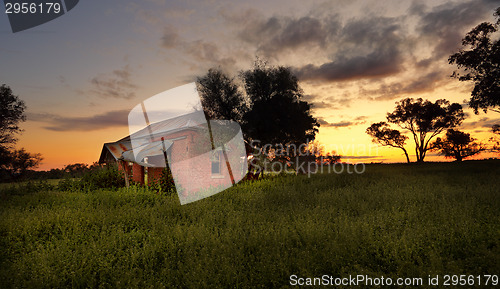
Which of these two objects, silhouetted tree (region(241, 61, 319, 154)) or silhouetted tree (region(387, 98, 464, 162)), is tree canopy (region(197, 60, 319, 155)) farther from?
silhouetted tree (region(387, 98, 464, 162))

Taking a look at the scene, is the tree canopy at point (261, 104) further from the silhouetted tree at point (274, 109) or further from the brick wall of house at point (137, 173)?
the brick wall of house at point (137, 173)

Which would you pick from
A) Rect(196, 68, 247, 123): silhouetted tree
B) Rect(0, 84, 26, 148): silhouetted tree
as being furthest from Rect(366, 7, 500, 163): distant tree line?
Rect(0, 84, 26, 148): silhouetted tree

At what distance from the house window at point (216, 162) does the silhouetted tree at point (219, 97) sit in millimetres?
6228

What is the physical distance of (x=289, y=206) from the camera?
32.2 ft

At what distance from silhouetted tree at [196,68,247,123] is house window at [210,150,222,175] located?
6.23 m

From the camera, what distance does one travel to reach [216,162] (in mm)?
20188

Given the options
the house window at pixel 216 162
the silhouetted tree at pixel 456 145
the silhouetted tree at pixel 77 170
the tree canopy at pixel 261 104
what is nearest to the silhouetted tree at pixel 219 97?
the tree canopy at pixel 261 104

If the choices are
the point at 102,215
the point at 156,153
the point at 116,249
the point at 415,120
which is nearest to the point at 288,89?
the point at 156,153

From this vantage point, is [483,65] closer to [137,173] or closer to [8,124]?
[137,173]

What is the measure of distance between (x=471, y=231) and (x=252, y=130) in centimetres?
2000

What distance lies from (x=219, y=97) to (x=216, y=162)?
26.2 feet

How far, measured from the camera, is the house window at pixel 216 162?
19.8 meters

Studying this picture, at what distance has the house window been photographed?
64.9 feet

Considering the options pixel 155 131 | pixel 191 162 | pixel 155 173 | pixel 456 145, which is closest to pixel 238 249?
pixel 191 162
